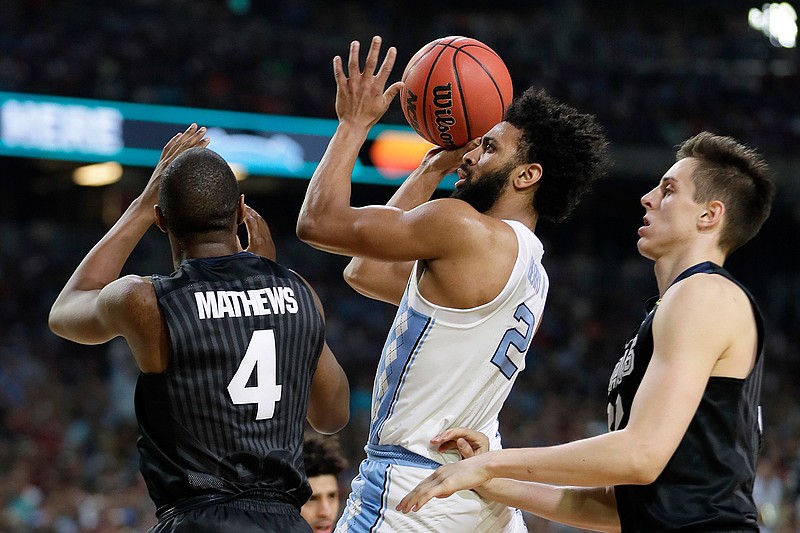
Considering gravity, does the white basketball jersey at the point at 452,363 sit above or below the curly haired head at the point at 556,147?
below

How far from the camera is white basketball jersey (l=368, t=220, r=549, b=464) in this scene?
11.8 feet

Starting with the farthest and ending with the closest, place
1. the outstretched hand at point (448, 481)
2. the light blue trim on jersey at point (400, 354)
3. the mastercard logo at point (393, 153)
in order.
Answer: the mastercard logo at point (393, 153)
the light blue trim on jersey at point (400, 354)
the outstretched hand at point (448, 481)

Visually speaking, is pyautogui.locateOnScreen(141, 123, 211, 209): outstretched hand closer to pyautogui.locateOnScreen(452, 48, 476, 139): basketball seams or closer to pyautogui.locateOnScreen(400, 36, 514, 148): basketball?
pyautogui.locateOnScreen(400, 36, 514, 148): basketball

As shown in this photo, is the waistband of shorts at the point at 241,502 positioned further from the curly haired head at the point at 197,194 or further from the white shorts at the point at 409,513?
the curly haired head at the point at 197,194

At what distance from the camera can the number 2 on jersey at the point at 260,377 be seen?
10.7 feet

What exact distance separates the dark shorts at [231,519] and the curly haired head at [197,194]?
867 millimetres

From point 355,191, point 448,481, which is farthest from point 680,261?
point 355,191

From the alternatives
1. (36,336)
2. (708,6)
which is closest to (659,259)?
(36,336)

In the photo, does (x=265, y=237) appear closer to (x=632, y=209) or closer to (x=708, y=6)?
(x=632, y=209)

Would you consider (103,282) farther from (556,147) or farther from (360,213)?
(556,147)

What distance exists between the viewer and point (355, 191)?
19297 mm

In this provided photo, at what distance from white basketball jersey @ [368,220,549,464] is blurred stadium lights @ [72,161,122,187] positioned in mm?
14233

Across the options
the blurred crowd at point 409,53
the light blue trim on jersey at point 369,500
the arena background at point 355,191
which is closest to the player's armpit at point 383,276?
the light blue trim on jersey at point 369,500

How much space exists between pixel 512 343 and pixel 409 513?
0.68 m
